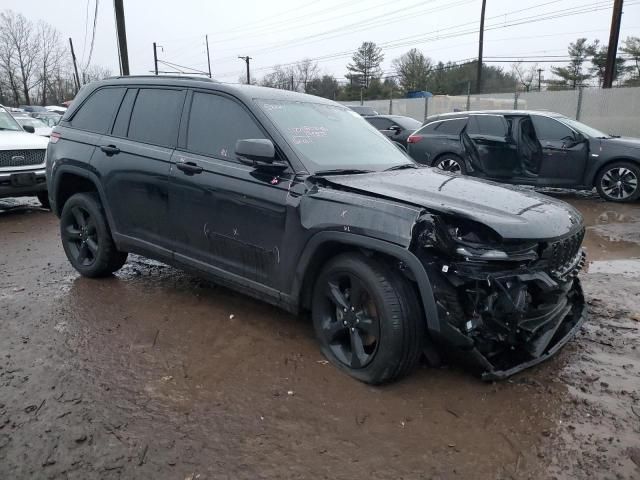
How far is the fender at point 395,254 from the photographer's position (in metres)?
2.72

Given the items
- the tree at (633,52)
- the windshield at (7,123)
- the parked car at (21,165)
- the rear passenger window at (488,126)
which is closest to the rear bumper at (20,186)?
the parked car at (21,165)

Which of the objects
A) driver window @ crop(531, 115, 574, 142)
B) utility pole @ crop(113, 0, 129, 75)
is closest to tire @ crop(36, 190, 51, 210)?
driver window @ crop(531, 115, 574, 142)

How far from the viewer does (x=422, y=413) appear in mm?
2830

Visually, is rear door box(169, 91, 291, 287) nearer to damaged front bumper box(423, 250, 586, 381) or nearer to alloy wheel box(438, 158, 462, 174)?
damaged front bumper box(423, 250, 586, 381)

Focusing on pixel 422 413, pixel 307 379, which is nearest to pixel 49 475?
pixel 307 379

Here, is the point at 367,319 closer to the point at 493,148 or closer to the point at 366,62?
the point at 493,148

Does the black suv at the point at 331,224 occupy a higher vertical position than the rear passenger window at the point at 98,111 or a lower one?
lower

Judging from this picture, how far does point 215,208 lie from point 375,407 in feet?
5.96

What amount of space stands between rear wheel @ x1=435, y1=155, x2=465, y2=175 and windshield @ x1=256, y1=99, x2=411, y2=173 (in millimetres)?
6004

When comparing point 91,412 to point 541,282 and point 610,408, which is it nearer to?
point 541,282

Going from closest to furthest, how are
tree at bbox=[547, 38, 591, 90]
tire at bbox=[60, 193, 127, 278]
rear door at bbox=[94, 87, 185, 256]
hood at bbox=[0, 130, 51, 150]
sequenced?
rear door at bbox=[94, 87, 185, 256]
tire at bbox=[60, 193, 127, 278]
hood at bbox=[0, 130, 51, 150]
tree at bbox=[547, 38, 591, 90]

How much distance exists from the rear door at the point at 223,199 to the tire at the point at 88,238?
110 centimetres

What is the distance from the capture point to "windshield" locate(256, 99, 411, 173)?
3576mm

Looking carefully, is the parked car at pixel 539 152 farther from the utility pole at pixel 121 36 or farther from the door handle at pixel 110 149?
the utility pole at pixel 121 36
